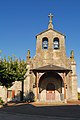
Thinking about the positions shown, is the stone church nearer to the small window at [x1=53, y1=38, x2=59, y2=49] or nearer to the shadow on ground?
the small window at [x1=53, y1=38, x2=59, y2=49]

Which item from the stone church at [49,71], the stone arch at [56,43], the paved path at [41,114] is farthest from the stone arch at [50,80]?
the paved path at [41,114]

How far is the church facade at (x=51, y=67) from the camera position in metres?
33.1

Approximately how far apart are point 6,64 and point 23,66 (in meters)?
2.53

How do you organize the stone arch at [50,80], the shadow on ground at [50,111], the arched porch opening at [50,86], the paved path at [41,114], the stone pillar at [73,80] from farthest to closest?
the stone arch at [50,80], the arched porch opening at [50,86], the stone pillar at [73,80], the shadow on ground at [50,111], the paved path at [41,114]

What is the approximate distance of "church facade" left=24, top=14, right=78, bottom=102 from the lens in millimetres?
33094

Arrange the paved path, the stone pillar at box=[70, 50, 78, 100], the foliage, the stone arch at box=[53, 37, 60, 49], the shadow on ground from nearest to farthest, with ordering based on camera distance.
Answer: the paved path, the shadow on ground, the foliage, the stone pillar at box=[70, 50, 78, 100], the stone arch at box=[53, 37, 60, 49]

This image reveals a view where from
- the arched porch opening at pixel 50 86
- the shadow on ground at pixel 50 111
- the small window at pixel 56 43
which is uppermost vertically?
the small window at pixel 56 43

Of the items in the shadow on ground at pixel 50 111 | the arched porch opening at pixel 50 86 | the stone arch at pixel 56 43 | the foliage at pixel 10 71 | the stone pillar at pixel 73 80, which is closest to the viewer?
the shadow on ground at pixel 50 111

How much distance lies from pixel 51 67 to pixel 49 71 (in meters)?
0.93

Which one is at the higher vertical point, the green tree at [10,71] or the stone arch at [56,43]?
the stone arch at [56,43]

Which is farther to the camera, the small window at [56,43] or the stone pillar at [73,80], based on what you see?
the small window at [56,43]

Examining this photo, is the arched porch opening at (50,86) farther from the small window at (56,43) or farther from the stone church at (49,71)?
the small window at (56,43)

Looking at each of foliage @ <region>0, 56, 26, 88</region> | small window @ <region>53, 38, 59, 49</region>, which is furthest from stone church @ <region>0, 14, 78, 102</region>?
foliage @ <region>0, 56, 26, 88</region>

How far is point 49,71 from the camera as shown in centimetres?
3138
